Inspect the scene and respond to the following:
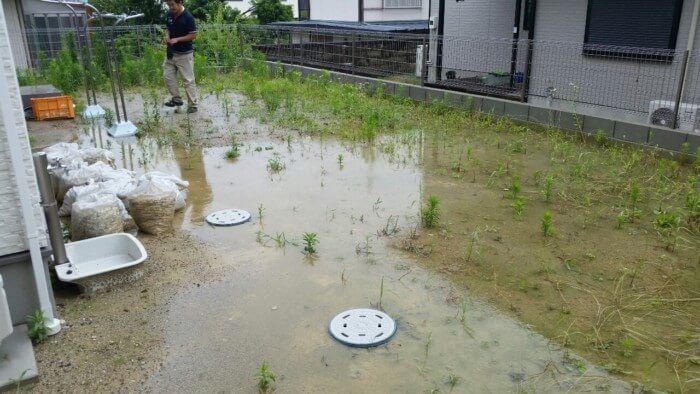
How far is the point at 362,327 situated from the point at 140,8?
17.1 meters

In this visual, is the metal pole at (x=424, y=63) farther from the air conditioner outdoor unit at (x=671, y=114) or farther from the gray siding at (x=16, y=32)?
the gray siding at (x=16, y=32)

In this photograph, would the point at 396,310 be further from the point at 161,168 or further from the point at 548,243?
the point at 161,168

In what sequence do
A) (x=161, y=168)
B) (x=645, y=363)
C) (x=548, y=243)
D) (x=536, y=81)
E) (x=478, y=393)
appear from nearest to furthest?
(x=478, y=393) → (x=645, y=363) → (x=548, y=243) → (x=161, y=168) → (x=536, y=81)

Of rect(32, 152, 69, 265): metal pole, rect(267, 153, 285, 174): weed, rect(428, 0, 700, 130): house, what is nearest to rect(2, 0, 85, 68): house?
rect(267, 153, 285, 174): weed

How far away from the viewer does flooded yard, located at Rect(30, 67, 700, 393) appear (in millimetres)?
2561

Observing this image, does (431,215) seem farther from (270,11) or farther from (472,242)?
(270,11)

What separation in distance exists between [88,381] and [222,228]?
1.81 meters

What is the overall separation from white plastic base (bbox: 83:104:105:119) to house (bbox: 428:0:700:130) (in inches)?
204

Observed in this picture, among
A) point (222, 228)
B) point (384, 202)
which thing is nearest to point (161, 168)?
point (222, 228)

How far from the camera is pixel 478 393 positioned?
94.4 inches

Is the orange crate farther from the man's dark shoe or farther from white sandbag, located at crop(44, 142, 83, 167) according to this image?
white sandbag, located at crop(44, 142, 83, 167)

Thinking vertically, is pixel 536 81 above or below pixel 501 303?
above

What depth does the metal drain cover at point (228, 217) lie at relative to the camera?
4230 mm

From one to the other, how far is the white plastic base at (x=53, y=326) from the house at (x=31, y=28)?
9.82 m
